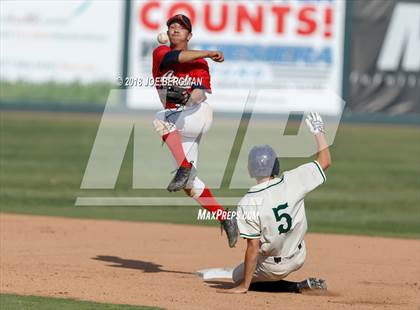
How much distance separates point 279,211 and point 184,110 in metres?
1.95

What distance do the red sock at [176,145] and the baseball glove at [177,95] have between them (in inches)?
13.4

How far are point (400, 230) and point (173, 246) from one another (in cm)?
433

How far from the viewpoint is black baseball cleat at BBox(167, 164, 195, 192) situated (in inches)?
415

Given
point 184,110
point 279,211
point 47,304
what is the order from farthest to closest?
1. point 184,110
2. point 279,211
3. point 47,304

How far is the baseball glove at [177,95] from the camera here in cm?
1070

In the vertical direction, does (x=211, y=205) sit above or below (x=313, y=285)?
above

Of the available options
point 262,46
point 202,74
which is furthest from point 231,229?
point 262,46

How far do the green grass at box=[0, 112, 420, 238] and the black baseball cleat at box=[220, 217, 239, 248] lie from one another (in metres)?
5.01

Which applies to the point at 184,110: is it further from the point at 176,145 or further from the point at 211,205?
the point at 211,205

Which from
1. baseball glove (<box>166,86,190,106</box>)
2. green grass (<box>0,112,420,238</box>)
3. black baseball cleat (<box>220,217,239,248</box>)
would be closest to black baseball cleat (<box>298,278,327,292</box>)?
black baseball cleat (<box>220,217,239,248</box>)

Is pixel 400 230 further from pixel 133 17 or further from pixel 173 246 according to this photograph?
pixel 133 17

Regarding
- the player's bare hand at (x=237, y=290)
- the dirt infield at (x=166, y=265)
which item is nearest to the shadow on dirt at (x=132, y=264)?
the dirt infield at (x=166, y=265)

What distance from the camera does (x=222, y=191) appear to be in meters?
19.1

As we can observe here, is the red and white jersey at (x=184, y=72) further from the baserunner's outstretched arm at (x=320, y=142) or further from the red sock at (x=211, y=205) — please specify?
the baserunner's outstretched arm at (x=320, y=142)
